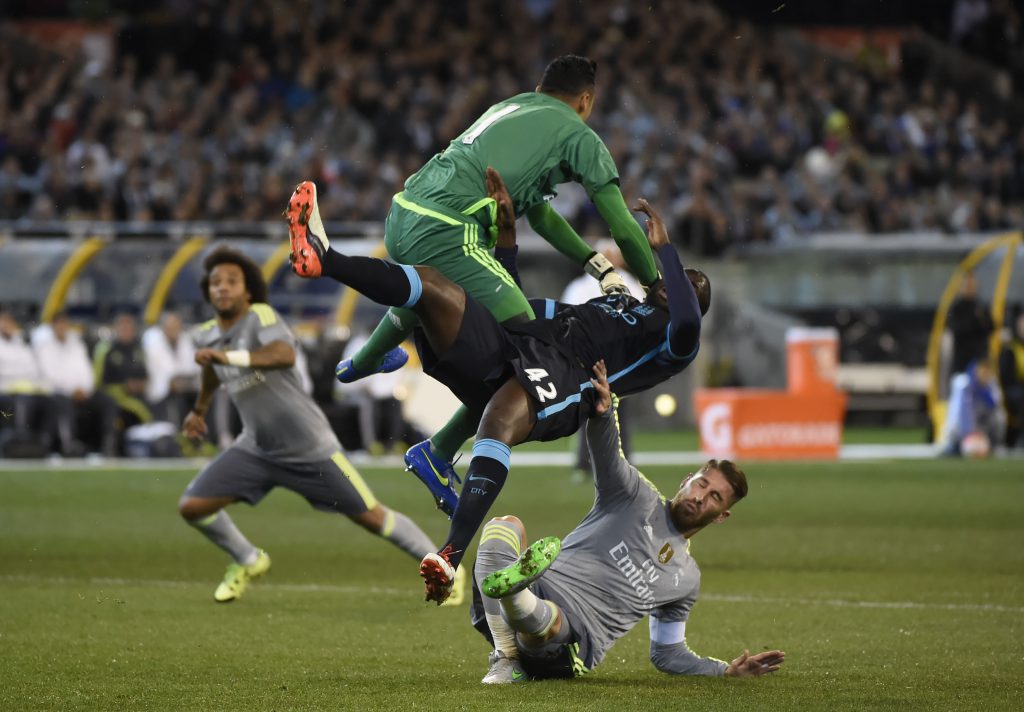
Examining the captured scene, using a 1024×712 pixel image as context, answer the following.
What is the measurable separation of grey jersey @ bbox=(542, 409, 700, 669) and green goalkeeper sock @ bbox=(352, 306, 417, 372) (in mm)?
1127

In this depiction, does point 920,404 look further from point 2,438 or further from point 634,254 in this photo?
point 634,254

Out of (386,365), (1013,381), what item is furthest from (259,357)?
(1013,381)

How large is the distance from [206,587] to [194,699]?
4265 mm

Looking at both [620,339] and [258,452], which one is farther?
[258,452]

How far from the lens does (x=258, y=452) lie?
10.5 m

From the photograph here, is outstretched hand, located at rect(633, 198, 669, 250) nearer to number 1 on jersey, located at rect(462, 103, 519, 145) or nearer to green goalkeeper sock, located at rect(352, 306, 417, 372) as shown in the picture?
number 1 on jersey, located at rect(462, 103, 519, 145)

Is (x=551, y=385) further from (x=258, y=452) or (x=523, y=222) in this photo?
(x=523, y=222)

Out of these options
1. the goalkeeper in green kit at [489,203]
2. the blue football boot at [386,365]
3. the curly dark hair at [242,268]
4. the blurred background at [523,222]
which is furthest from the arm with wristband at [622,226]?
the blurred background at [523,222]

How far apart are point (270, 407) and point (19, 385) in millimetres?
11748

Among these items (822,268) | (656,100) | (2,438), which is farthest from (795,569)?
(656,100)

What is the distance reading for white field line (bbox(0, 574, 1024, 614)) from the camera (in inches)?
409

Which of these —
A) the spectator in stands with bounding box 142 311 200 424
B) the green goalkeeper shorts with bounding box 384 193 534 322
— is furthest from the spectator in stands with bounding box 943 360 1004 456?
the green goalkeeper shorts with bounding box 384 193 534 322

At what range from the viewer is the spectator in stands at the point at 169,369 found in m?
21.7

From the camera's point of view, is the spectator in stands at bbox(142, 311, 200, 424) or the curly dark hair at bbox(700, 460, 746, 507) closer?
the curly dark hair at bbox(700, 460, 746, 507)
